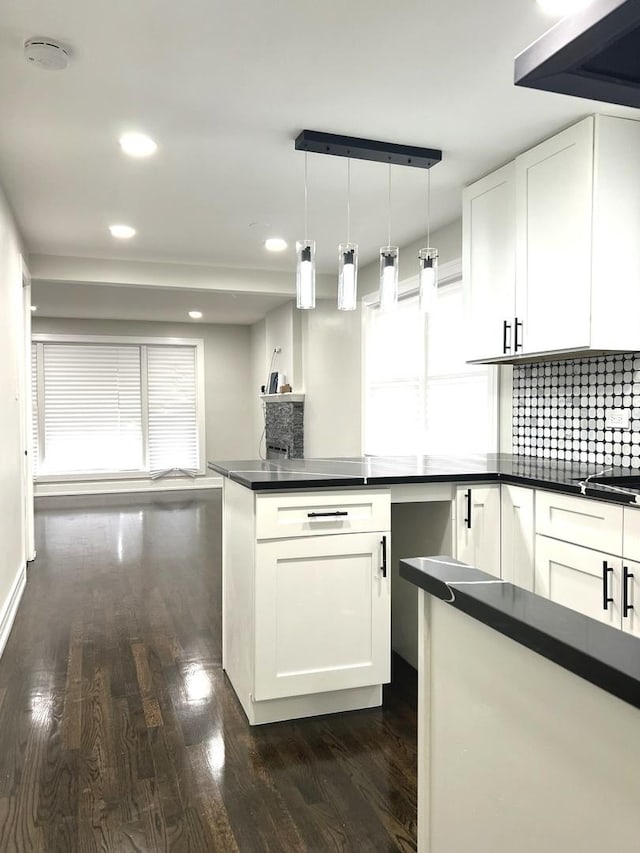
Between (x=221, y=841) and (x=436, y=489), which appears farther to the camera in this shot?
(x=436, y=489)

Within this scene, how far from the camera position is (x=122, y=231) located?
14.8 ft

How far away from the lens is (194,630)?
3533 mm

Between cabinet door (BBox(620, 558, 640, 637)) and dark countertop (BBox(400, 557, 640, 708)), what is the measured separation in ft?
→ 4.38

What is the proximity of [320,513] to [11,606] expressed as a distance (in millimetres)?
2204

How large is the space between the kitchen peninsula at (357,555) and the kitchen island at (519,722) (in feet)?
4.34

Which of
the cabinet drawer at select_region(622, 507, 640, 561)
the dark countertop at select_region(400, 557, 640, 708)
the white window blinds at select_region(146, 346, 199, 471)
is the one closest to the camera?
the dark countertop at select_region(400, 557, 640, 708)

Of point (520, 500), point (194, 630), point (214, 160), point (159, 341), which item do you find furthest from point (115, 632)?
point (159, 341)

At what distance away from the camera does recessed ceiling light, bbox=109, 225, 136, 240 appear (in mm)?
4406

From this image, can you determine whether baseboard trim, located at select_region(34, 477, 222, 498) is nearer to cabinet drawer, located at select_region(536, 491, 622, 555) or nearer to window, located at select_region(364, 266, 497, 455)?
window, located at select_region(364, 266, 497, 455)

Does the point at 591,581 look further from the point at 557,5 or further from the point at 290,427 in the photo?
the point at 290,427

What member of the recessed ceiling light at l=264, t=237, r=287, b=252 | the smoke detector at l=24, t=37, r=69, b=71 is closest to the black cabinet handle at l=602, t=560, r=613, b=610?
the smoke detector at l=24, t=37, r=69, b=71

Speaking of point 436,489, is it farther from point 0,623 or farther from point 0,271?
point 0,271

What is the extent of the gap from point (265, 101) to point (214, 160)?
67cm

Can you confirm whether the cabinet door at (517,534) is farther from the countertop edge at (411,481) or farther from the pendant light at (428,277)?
the pendant light at (428,277)
